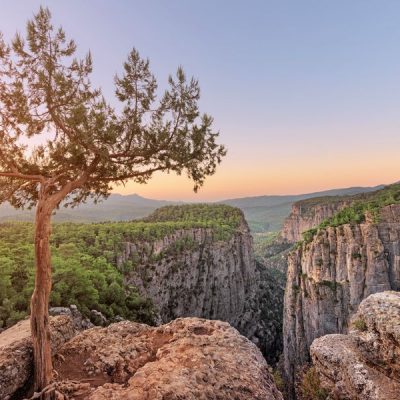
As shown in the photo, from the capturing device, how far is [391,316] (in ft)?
41.9

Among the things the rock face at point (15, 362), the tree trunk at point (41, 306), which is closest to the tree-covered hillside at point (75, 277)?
the rock face at point (15, 362)

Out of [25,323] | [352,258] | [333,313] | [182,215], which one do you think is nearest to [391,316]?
[25,323]

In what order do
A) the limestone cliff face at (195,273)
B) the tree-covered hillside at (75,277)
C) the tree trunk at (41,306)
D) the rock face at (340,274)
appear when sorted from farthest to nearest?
the limestone cliff face at (195,273) < the rock face at (340,274) < the tree-covered hillside at (75,277) < the tree trunk at (41,306)

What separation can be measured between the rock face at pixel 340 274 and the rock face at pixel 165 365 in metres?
41.8

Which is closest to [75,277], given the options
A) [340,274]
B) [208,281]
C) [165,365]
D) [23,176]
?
[23,176]

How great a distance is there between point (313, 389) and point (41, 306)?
11865 mm

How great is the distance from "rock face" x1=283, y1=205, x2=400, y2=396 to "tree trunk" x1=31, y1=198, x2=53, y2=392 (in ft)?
154

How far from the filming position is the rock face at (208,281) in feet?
188

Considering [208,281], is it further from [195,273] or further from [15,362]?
[15,362]

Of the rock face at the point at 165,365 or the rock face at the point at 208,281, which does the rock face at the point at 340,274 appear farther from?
the rock face at the point at 165,365

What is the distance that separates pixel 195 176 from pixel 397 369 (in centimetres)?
1091

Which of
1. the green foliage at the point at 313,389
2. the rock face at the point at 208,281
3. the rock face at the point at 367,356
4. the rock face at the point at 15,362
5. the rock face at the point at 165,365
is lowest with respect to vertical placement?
the rock face at the point at 208,281

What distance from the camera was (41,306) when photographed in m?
10.5

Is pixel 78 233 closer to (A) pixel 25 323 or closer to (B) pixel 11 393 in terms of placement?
(A) pixel 25 323
